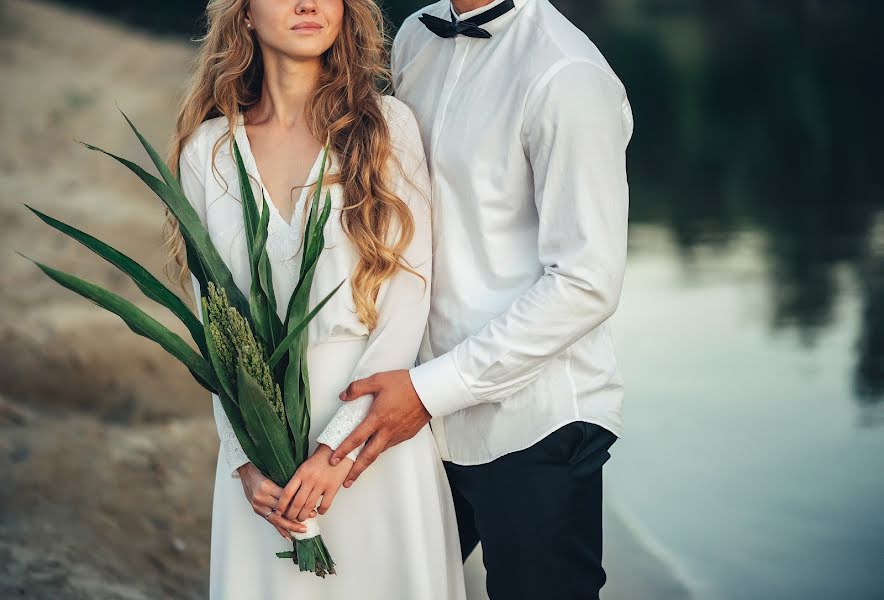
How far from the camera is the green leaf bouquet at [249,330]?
1987 mm

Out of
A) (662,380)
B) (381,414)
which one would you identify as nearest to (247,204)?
(381,414)

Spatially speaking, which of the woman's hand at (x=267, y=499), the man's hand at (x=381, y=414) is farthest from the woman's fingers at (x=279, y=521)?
the man's hand at (x=381, y=414)

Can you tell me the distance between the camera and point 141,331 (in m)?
2.03

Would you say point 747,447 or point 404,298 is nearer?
point 404,298

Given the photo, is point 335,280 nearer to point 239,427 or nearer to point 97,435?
point 239,427

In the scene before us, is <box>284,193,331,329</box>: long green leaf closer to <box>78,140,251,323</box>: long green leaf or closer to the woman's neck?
<box>78,140,251,323</box>: long green leaf

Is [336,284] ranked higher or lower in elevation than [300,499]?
higher

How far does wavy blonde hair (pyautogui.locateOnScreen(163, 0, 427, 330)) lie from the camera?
7.00 feet

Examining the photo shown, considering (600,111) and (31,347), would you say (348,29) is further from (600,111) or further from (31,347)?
(31,347)

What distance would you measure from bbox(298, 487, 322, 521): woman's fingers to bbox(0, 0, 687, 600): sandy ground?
1.34 meters

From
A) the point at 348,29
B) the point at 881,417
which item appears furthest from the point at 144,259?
the point at 348,29

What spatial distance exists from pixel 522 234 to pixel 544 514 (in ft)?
1.58

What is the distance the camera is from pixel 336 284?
2.17 m

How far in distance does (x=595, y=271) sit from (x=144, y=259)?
5391mm
